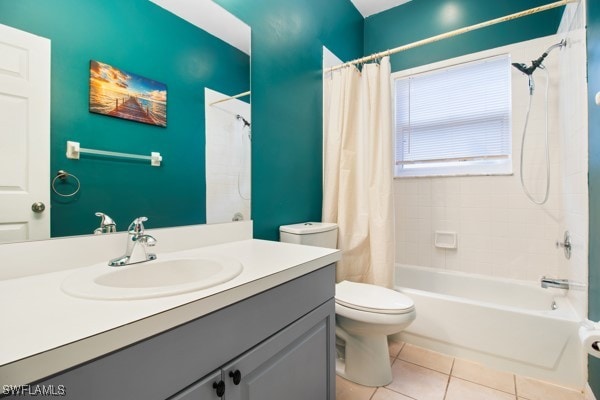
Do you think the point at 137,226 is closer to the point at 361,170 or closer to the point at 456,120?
the point at 361,170

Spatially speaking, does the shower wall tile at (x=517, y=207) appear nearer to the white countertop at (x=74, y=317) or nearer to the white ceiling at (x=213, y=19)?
the white ceiling at (x=213, y=19)

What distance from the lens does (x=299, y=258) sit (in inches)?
38.1

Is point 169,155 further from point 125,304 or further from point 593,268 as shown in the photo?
point 593,268

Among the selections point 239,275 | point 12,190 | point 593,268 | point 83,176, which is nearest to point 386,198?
point 593,268

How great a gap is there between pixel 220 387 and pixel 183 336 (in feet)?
0.58

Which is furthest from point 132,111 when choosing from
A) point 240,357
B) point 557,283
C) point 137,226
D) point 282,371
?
point 557,283

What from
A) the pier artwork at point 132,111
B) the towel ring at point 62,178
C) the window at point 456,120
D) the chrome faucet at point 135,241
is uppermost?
the window at point 456,120

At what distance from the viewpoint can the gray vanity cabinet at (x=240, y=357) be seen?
0.47 meters

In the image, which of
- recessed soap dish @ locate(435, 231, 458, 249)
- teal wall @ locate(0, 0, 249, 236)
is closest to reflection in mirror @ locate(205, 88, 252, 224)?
teal wall @ locate(0, 0, 249, 236)

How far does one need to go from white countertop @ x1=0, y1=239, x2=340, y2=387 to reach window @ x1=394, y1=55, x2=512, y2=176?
6.78 ft

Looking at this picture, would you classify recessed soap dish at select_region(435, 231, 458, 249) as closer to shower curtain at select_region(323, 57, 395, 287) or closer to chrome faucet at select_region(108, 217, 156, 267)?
shower curtain at select_region(323, 57, 395, 287)

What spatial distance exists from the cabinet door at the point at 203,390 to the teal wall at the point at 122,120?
60cm

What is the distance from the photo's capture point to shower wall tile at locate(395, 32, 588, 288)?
1.70 m

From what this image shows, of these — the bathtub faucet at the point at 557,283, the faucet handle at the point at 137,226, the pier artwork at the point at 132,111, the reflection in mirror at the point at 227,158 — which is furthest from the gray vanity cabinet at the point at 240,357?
the bathtub faucet at the point at 557,283
